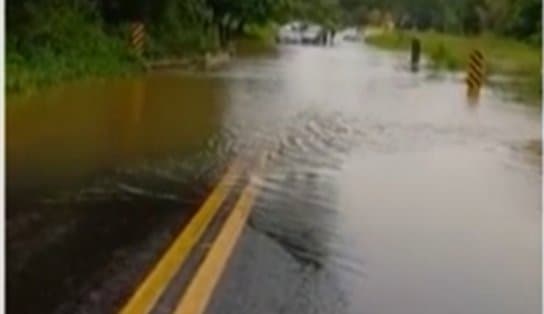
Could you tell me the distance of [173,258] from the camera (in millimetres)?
7711

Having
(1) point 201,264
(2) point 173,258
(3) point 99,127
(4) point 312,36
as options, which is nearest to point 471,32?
(4) point 312,36

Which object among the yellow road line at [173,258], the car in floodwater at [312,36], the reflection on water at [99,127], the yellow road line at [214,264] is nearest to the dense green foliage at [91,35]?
the reflection on water at [99,127]

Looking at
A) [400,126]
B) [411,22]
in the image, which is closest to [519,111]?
[400,126]

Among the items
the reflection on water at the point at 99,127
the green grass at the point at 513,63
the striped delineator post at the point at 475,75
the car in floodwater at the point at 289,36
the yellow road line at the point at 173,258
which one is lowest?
the car in floodwater at the point at 289,36

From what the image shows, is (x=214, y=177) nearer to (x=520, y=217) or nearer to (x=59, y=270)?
(x=520, y=217)

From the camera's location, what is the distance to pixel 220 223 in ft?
30.4

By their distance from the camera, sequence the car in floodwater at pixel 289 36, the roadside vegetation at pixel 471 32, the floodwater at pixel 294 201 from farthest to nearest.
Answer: the car in floodwater at pixel 289 36
the roadside vegetation at pixel 471 32
the floodwater at pixel 294 201

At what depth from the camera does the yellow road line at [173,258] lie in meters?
6.50

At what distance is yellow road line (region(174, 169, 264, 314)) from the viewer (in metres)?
6.48

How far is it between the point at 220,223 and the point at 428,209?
84.5 inches

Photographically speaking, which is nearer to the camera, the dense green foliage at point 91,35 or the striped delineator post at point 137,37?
the dense green foliage at point 91,35

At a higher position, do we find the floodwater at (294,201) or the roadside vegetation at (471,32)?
the floodwater at (294,201)

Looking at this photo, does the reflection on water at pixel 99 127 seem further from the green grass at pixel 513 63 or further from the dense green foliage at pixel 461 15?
the dense green foliage at pixel 461 15

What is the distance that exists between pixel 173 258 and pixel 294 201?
3058 mm
